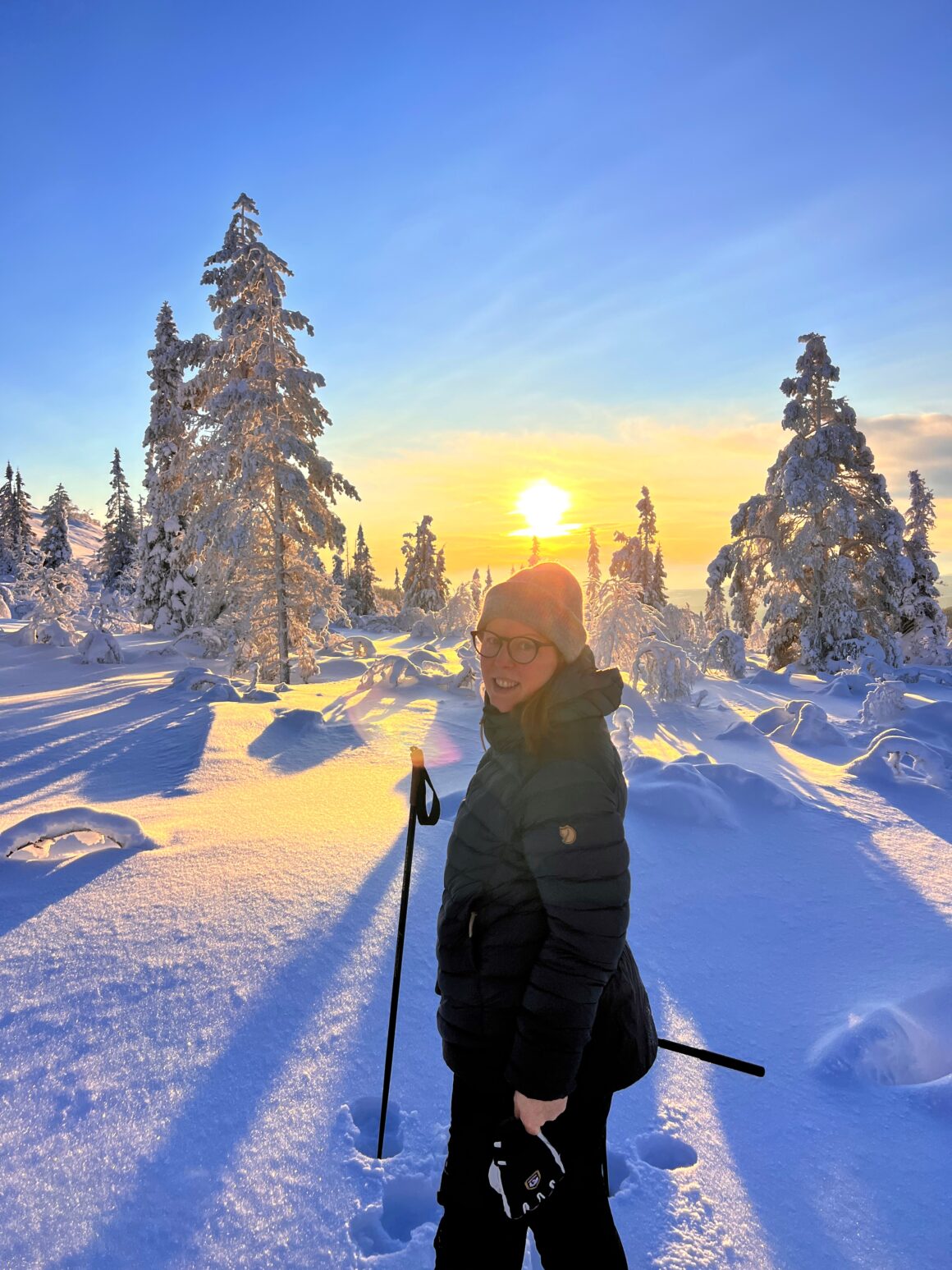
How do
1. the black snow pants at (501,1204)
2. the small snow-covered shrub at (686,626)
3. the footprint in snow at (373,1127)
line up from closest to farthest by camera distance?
the black snow pants at (501,1204) → the footprint in snow at (373,1127) → the small snow-covered shrub at (686,626)

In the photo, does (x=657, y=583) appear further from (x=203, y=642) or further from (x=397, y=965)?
(x=397, y=965)

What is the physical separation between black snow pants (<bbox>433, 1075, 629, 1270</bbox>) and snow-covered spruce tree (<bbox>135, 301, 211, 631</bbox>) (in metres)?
23.9

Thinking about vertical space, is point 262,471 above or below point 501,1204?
above

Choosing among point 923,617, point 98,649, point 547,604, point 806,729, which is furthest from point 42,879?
point 923,617

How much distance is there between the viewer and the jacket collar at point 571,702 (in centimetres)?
166

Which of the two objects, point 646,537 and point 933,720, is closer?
point 933,720

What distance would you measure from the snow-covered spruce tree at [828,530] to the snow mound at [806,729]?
34.4ft

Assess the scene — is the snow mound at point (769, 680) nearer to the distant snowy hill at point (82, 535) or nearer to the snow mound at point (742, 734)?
A: the snow mound at point (742, 734)

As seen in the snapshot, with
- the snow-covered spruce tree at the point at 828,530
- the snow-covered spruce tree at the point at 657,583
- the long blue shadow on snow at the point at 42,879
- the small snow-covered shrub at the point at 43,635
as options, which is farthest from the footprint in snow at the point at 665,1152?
the snow-covered spruce tree at the point at 657,583

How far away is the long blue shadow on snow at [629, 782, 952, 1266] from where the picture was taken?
2.19 meters

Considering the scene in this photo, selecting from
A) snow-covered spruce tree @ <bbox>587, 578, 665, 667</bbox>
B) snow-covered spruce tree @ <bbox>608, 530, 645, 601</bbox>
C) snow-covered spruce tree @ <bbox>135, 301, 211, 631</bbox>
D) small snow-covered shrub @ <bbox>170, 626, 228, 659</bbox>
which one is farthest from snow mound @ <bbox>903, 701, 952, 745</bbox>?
snow-covered spruce tree @ <bbox>608, 530, 645, 601</bbox>

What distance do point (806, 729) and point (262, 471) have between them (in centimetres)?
1324

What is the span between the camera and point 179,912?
3.87 meters

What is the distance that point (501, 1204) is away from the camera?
1.60 metres
